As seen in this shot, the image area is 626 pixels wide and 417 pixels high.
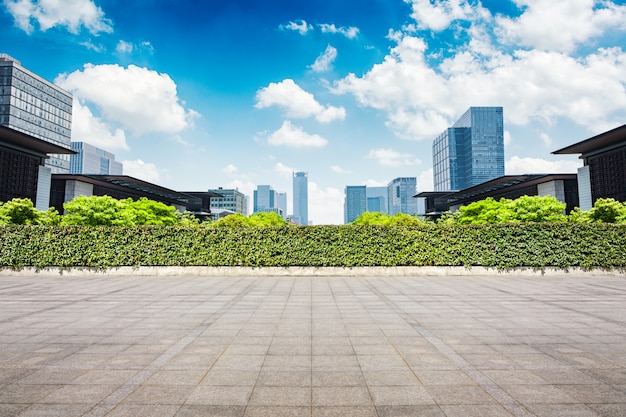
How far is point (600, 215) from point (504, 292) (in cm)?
2282

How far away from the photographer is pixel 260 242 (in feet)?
68.3

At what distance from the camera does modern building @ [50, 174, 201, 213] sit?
43688 millimetres

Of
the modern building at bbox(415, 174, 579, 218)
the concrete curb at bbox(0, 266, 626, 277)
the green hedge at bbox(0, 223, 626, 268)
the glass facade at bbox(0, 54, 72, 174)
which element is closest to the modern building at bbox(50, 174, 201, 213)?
the green hedge at bbox(0, 223, 626, 268)

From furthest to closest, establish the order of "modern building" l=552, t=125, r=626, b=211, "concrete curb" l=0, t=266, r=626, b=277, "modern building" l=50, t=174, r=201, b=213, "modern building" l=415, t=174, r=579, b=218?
"modern building" l=415, t=174, r=579, b=218 → "modern building" l=50, t=174, r=201, b=213 → "modern building" l=552, t=125, r=626, b=211 → "concrete curb" l=0, t=266, r=626, b=277

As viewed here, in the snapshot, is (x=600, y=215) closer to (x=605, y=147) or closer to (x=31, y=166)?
(x=605, y=147)

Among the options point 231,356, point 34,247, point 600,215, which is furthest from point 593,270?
point 34,247

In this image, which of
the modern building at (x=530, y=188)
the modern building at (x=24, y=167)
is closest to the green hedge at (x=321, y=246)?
the modern building at (x=24, y=167)

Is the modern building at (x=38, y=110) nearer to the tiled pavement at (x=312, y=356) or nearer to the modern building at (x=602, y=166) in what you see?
the tiled pavement at (x=312, y=356)

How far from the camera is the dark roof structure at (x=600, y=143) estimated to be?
32.8 meters

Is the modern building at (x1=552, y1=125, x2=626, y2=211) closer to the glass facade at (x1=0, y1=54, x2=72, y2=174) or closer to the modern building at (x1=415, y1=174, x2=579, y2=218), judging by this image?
the modern building at (x1=415, y1=174, x2=579, y2=218)

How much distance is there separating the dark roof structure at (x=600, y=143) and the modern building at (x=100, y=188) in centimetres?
5582

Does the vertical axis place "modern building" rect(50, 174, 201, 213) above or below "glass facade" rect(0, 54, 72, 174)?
below

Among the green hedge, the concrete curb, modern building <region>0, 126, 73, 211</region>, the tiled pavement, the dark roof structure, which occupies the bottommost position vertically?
the tiled pavement

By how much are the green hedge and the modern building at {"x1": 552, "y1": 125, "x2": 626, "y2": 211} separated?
749 inches
